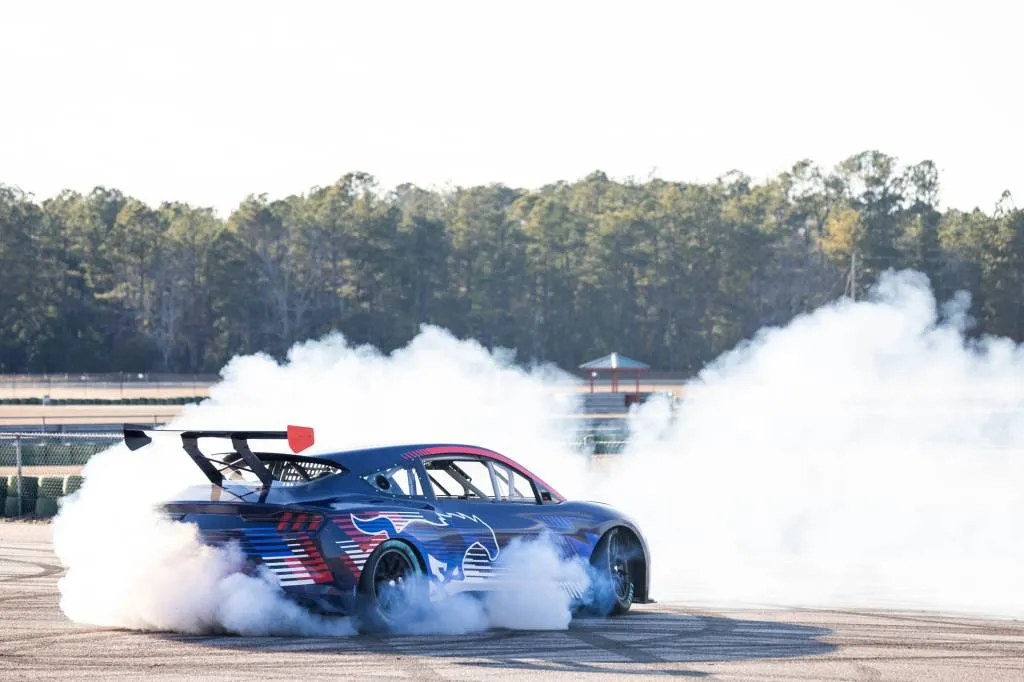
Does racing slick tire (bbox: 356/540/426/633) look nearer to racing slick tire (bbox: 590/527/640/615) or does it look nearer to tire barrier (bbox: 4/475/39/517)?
racing slick tire (bbox: 590/527/640/615)

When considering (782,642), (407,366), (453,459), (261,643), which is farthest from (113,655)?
(407,366)

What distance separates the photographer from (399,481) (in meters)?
10.8

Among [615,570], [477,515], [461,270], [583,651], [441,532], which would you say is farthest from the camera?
[461,270]

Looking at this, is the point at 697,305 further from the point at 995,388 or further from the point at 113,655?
the point at 113,655

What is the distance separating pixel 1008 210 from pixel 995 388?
317ft

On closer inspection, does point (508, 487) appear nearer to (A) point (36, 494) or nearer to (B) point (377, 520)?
→ (B) point (377, 520)

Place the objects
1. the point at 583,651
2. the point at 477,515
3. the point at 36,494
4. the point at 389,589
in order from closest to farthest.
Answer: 1. the point at 583,651
2. the point at 389,589
3. the point at 477,515
4. the point at 36,494

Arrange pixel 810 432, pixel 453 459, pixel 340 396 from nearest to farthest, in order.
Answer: pixel 453 459 → pixel 340 396 → pixel 810 432

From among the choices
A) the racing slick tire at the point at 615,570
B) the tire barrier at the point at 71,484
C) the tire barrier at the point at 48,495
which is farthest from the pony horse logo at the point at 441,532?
the tire barrier at the point at 48,495

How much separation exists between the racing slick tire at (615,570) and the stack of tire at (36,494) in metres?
11.8

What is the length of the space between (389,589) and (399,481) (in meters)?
0.77

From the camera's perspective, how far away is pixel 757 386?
86.1 feet

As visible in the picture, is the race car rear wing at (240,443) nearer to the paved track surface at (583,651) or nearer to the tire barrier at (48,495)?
the paved track surface at (583,651)

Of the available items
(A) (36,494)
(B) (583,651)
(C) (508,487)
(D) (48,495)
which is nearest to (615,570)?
(C) (508,487)
